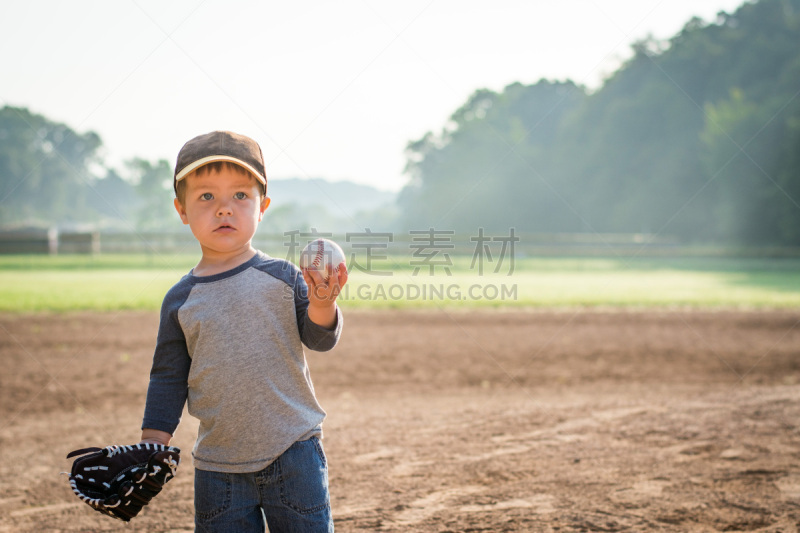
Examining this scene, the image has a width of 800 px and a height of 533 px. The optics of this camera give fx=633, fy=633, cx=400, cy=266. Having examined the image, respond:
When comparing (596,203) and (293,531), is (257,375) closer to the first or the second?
(293,531)

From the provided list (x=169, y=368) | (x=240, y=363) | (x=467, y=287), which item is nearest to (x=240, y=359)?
(x=240, y=363)

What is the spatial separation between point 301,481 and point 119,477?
56cm

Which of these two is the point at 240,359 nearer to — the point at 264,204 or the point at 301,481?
the point at 301,481

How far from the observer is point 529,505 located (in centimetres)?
302

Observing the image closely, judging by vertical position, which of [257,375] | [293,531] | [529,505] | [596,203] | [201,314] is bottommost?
[529,505]

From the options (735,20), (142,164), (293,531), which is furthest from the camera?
(142,164)

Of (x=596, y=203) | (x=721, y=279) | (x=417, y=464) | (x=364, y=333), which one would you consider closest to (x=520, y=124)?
(x=596, y=203)

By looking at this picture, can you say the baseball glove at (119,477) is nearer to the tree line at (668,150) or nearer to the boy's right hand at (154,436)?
the boy's right hand at (154,436)

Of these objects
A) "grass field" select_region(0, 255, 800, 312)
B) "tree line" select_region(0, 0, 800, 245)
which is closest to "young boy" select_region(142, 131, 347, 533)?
"grass field" select_region(0, 255, 800, 312)

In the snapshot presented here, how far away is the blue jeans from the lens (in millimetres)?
1779

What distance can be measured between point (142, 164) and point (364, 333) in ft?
276

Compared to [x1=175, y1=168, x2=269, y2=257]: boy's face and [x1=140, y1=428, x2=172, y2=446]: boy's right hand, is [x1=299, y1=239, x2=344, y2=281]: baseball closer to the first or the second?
[x1=175, y1=168, x2=269, y2=257]: boy's face

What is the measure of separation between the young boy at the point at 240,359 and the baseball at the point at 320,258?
26 mm

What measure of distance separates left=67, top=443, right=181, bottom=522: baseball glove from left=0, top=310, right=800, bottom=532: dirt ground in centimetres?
112
